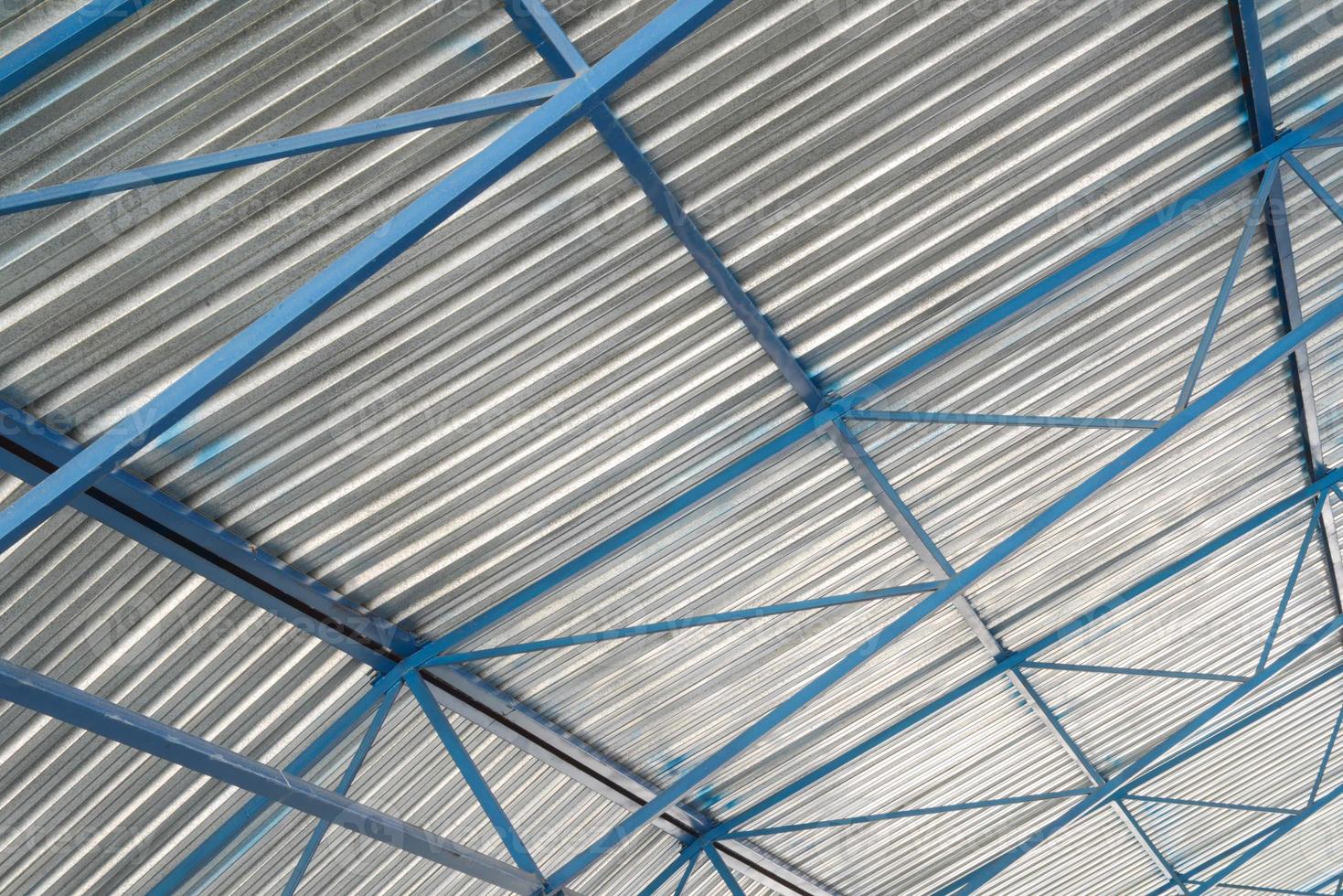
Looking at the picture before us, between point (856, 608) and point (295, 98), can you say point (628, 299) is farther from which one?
point (856, 608)

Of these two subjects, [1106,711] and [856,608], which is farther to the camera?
[1106,711]

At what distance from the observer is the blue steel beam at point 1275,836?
20734 millimetres

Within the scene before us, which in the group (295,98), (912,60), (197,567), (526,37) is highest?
(912,60)

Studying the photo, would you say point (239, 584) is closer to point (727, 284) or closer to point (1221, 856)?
point (727, 284)

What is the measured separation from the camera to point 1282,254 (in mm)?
11750

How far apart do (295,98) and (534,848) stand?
9.61 metres

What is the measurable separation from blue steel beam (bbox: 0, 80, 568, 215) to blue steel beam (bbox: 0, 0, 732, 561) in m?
0.19

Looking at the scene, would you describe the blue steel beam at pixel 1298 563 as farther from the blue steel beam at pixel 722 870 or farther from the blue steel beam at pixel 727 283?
the blue steel beam at pixel 722 870

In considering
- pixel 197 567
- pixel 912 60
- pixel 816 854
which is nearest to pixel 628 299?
pixel 912 60

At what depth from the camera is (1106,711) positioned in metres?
18.2

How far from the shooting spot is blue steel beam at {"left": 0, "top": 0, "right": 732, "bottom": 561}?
6.00m

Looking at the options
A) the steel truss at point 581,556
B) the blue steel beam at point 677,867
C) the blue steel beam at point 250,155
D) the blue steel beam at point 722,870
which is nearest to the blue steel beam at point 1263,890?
the steel truss at point 581,556

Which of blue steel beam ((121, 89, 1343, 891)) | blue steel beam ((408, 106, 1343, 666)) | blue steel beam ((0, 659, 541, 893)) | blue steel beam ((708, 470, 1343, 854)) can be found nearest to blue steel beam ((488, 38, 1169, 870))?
blue steel beam ((408, 106, 1343, 666))

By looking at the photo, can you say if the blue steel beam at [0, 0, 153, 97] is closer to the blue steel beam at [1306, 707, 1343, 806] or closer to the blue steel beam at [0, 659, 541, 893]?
the blue steel beam at [0, 659, 541, 893]
